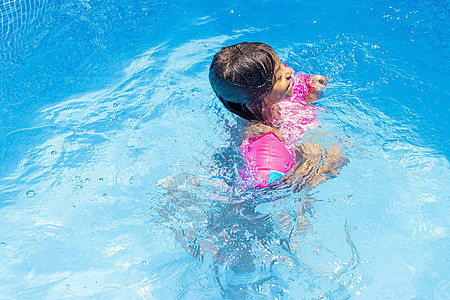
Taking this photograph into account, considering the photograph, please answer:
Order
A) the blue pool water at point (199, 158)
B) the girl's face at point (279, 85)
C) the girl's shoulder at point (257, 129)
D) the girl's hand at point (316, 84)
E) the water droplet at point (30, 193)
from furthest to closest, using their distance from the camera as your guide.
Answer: the water droplet at point (30, 193)
the girl's hand at point (316, 84)
the blue pool water at point (199, 158)
the girl's shoulder at point (257, 129)
the girl's face at point (279, 85)

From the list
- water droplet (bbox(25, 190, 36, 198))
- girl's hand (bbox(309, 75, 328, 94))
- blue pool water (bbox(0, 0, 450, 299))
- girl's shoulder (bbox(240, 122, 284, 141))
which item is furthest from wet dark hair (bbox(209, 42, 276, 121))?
water droplet (bbox(25, 190, 36, 198))

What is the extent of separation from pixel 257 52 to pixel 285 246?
1.60 m

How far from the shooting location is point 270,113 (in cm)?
247

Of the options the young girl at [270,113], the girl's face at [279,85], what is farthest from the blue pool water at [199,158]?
the girl's face at [279,85]

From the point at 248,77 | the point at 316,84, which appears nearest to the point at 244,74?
the point at 248,77

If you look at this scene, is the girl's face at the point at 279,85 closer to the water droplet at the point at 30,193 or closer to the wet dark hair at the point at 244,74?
the wet dark hair at the point at 244,74

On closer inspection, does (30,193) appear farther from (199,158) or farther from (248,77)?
(248,77)

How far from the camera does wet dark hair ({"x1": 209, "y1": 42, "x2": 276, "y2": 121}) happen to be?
81.0 inches

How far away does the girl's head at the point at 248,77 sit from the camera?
206 centimetres

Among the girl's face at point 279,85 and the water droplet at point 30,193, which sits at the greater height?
the girl's face at point 279,85

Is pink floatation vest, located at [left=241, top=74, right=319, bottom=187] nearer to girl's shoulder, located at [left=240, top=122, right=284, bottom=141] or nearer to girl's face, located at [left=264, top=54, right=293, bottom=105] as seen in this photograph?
girl's shoulder, located at [left=240, top=122, right=284, bottom=141]

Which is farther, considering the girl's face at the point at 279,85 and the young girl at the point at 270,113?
the girl's face at the point at 279,85

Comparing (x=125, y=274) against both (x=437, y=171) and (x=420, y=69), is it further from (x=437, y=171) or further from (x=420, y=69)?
(x=420, y=69)

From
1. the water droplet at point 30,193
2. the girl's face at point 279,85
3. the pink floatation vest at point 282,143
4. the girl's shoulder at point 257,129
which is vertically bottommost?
the water droplet at point 30,193
